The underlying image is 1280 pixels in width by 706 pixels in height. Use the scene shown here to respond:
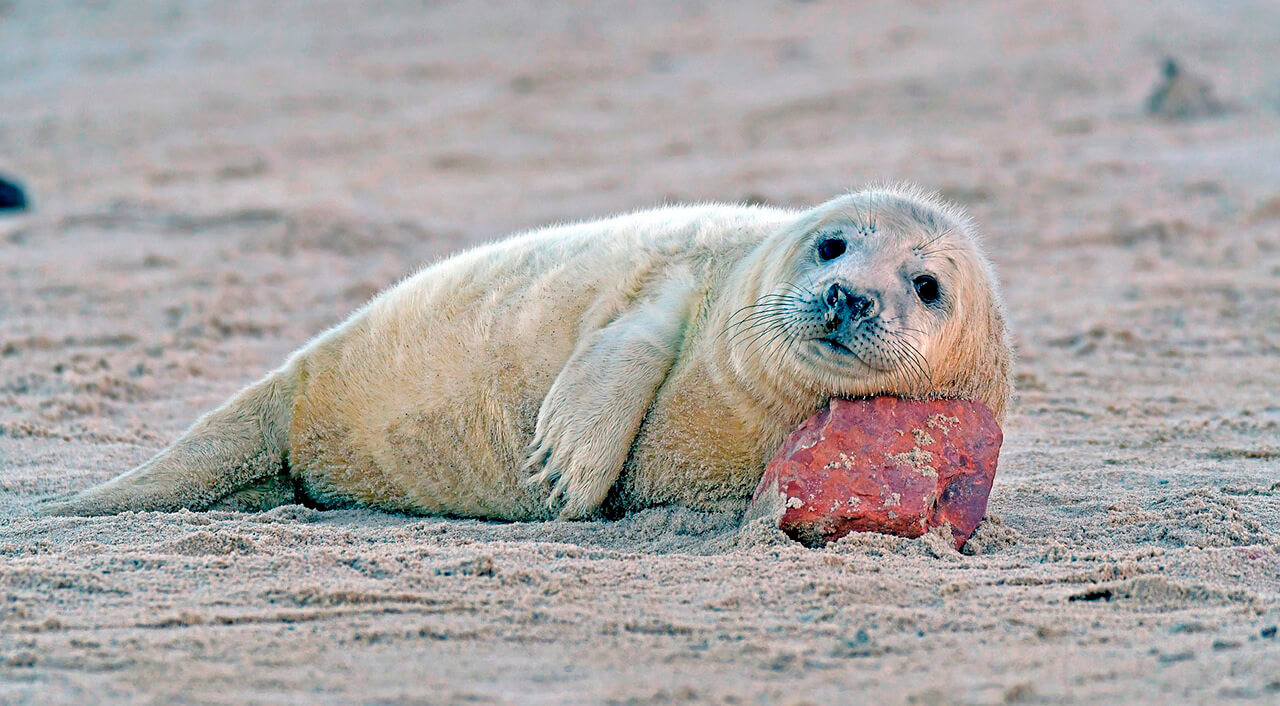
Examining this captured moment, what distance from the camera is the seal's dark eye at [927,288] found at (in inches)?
139

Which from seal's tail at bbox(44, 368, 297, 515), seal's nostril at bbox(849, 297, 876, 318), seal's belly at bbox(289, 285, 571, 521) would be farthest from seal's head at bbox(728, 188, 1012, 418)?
seal's tail at bbox(44, 368, 297, 515)

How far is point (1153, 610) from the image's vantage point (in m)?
2.91

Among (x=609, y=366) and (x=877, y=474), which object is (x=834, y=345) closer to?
(x=877, y=474)

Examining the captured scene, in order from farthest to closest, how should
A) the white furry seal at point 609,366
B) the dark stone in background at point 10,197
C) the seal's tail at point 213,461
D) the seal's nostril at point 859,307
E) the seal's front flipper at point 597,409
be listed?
the dark stone in background at point 10,197, the seal's tail at point 213,461, the seal's front flipper at point 597,409, the white furry seal at point 609,366, the seal's nostril at point 859,307

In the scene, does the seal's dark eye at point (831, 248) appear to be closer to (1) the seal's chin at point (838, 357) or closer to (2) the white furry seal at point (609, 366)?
(2) the white furry seal at point (609, 366)

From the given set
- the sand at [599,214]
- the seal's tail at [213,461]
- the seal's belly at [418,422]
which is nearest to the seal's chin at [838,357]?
the sand at [599,214]

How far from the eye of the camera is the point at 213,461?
13.5 feet

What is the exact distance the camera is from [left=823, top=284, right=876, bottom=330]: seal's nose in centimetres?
334

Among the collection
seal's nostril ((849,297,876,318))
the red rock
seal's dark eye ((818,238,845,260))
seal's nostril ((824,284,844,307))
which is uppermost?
seal's dark eye ((818,238,845,260))

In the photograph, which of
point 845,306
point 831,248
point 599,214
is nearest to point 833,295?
point 845,306

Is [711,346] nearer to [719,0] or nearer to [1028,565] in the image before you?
[1028,565]

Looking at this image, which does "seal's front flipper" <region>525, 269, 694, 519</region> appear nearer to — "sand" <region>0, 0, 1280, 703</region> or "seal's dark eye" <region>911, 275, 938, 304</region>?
"sand" <region>0, 0, 1280, 703</region>

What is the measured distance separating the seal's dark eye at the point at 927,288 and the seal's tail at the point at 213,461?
6.19 feet

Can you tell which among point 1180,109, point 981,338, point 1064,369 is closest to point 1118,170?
point 1180,109
